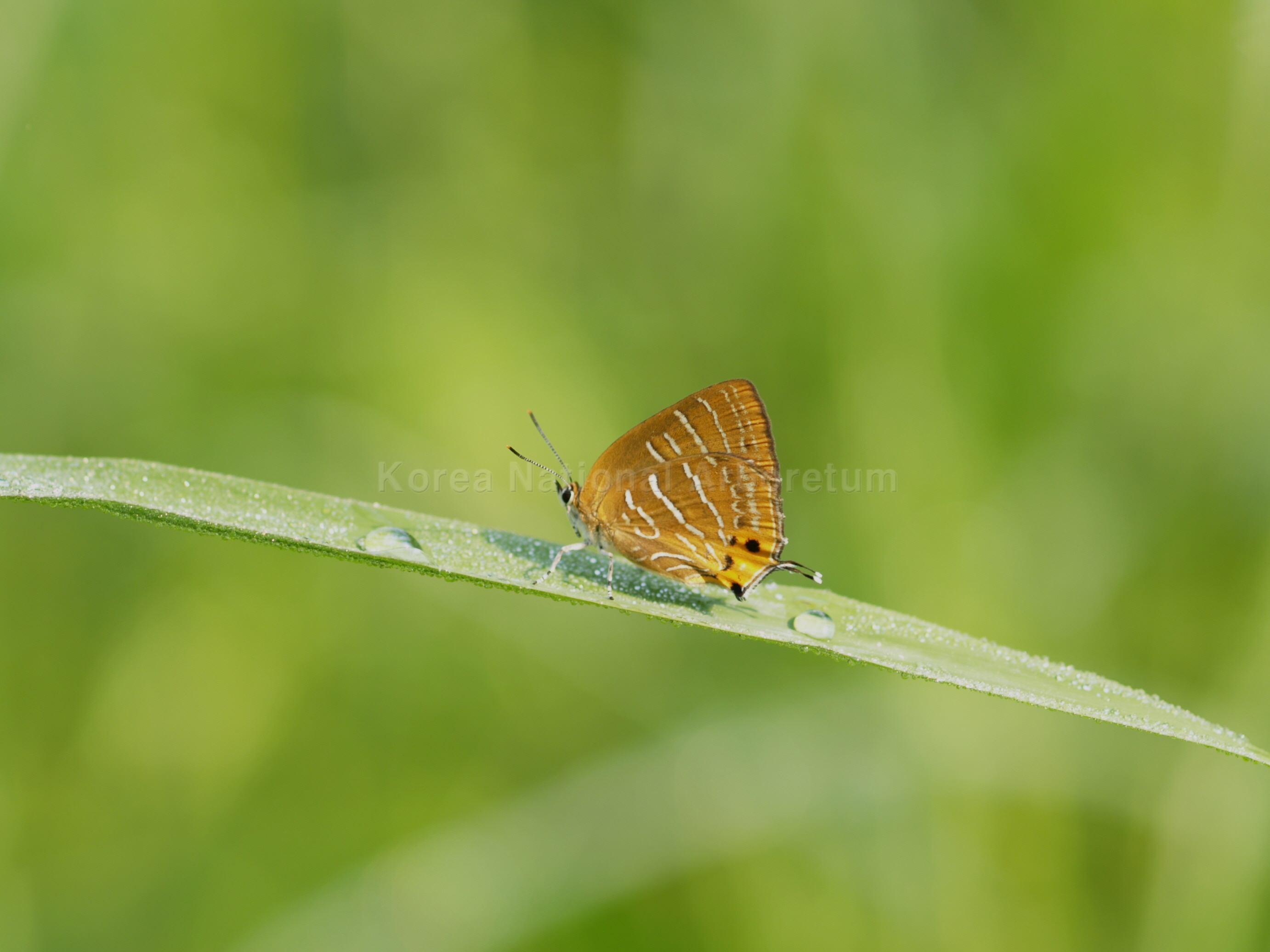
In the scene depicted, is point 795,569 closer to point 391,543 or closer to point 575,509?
point 575,509

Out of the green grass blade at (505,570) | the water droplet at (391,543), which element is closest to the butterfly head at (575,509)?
the green grass blade at (505,570)

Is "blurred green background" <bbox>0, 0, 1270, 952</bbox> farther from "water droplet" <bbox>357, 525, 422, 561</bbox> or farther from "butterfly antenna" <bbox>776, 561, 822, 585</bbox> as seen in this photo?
"water droplet" <bbox>357, 525, 422, 561</bbox>

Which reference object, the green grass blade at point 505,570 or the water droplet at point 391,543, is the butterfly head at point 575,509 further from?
the water droplet at point 391,543

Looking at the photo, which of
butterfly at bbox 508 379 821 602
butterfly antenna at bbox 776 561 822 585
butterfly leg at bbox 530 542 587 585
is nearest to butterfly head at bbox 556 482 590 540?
butterfly at bbox 508 379 821 602

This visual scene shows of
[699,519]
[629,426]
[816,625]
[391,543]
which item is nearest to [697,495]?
[699,519]

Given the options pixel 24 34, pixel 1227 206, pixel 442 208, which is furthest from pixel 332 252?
pixel 1227 206

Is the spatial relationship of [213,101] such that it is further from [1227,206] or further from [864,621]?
[1227,206]

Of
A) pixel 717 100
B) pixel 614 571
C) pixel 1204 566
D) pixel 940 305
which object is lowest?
Answer: pixel 614 571
